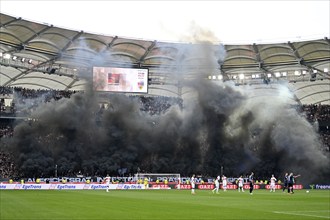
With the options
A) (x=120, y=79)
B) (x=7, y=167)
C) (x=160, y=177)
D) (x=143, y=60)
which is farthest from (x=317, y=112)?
(x=7, y=167)

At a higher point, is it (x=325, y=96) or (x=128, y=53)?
(x=128, y=53)

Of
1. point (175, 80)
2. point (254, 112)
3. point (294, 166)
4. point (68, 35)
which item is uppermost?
point (68, 35)

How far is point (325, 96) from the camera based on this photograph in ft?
310

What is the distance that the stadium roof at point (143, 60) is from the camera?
8175cm

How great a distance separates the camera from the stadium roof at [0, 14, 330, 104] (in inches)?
3219

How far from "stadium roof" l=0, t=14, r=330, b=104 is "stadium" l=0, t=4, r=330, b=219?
20 centimetres

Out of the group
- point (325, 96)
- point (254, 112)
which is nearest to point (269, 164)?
point (254, 112)

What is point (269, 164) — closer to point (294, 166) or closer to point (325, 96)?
point (294, 166)

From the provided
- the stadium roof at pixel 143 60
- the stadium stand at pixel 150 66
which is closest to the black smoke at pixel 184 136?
the stadium stand at pixel 150 66

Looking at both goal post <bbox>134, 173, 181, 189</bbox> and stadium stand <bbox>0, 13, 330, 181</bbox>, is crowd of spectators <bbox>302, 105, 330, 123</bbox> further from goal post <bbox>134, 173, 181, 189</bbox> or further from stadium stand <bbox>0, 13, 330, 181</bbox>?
goal post <bbox>134, 173, 181, 189</bbox>

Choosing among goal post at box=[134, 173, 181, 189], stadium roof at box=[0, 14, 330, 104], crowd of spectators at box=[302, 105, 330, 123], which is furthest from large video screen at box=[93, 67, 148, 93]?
crowd of spectators at box=[302, 105, 330, 123]

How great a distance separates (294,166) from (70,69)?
43.7m

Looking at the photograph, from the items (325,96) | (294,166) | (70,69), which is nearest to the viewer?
(294,166)

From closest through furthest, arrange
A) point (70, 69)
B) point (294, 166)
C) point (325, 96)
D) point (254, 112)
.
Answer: point (294, 166), point (254, 112), point (70, 69), point (325, 96)
